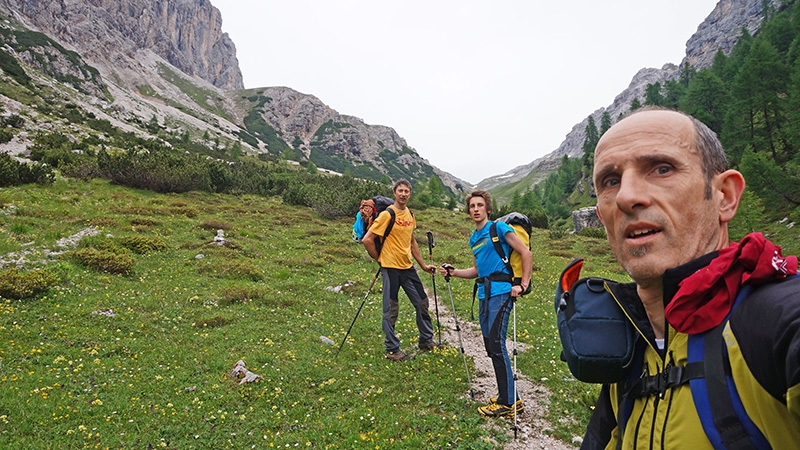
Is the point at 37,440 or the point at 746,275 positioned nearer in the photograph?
the point at 746,275

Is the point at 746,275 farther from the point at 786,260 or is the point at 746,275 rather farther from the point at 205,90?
the point at 205,90

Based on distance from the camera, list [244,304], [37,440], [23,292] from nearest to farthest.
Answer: [37,440], [23,292], [244,304]

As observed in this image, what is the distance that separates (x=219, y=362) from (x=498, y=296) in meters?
6.77

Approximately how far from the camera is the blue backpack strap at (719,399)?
125 centimetres

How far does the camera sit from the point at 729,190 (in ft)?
6.13

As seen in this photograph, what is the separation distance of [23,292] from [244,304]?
231 inches

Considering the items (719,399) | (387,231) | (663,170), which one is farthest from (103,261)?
(719,399)

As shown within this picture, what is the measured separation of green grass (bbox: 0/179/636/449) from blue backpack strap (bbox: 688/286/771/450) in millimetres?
5765

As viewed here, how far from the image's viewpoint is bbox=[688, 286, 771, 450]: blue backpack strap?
1248 millimetres

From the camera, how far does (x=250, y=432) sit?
6621 mm

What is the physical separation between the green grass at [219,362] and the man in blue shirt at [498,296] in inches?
28.1

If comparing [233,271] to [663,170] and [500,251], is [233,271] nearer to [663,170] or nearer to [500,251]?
[500,251]

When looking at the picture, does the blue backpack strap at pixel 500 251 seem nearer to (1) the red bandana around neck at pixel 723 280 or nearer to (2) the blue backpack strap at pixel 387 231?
(2) the blue backpack strap at pixel 387 231

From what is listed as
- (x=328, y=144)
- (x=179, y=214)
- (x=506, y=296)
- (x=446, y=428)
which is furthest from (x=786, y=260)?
(x=328, y=144)
